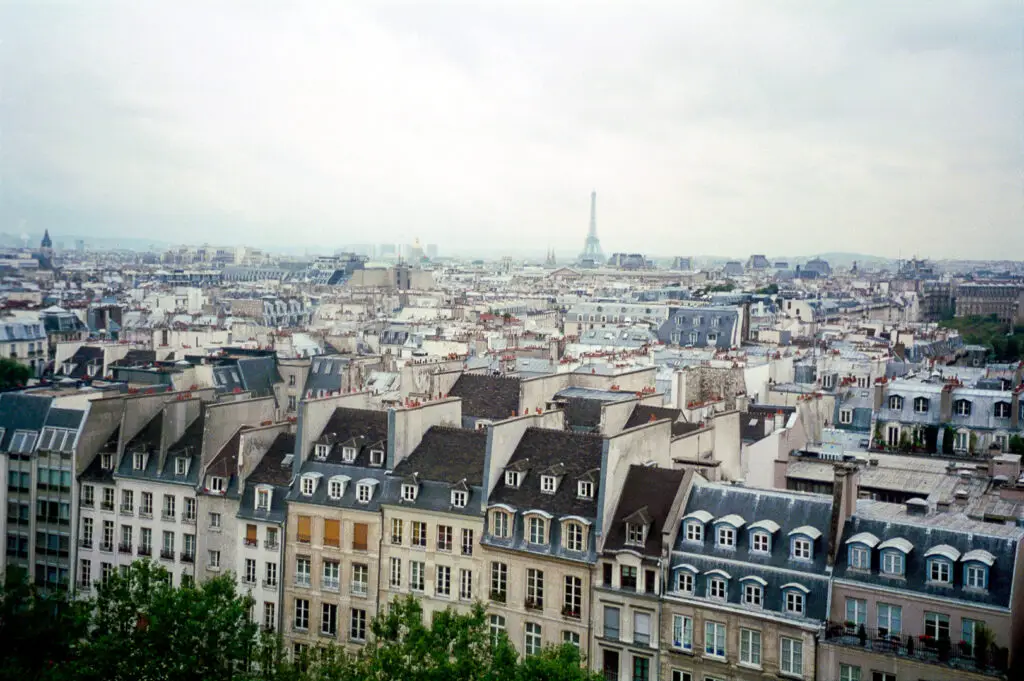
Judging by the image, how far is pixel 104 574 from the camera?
36906 millimetres

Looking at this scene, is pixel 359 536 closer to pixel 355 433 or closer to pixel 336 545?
pixel 336 545

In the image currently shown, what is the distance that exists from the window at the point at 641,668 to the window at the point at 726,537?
345cm

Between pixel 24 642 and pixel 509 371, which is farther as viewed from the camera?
pixel 509 371

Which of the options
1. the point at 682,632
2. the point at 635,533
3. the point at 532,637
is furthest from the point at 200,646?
the point at 682,632

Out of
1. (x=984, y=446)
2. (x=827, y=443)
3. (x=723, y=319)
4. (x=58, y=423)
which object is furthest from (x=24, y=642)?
(x=723, y=319)

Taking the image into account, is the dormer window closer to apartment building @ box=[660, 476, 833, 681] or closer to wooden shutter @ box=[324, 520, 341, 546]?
apartment building @ box=[660, 476, 833, 681]

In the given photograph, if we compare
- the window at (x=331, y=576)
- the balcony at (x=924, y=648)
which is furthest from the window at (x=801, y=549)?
the window at (x=331, y=576)

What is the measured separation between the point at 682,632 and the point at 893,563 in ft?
17.5

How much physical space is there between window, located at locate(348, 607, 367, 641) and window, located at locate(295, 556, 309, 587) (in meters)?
1.91

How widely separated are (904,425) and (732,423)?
13548 millimetres

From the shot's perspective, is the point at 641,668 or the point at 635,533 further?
the point at 635,533

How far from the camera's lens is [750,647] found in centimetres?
2627

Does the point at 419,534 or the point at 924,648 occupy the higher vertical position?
the point at 419,534

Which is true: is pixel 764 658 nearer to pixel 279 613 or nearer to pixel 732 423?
pixel 732 423
